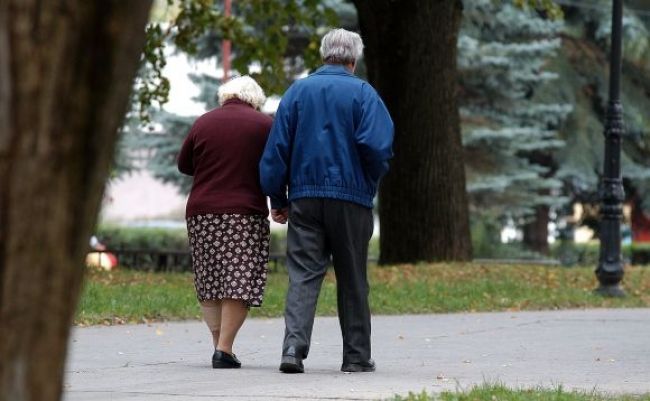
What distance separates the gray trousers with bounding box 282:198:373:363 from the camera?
8.35 meters

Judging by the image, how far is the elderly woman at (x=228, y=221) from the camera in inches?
344

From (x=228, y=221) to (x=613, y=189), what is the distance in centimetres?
910

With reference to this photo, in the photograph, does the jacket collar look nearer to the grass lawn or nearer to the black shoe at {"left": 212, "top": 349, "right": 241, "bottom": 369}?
the black shoe at {"left": 212, "top": 349, "right": 241, "bottom": 369}

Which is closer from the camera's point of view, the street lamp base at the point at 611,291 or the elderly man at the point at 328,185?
the elderly man at the point at 328,185

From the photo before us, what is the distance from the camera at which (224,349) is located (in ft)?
28.7

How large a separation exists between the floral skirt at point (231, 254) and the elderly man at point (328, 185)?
357 millimetres

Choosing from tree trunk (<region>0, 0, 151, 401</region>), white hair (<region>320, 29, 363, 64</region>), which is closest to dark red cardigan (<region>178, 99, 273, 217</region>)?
white hair (<region>320, 29, 363, 64</region>)

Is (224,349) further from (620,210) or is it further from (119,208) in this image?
(119,208)

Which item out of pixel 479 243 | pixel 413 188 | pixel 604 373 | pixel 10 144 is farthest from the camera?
pixel 479 243

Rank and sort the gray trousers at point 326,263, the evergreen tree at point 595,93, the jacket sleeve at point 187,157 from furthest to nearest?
the evergreen tree at point 595,93 → the jacket sleeve at point 187,157 → the gray trousers at point 326,263

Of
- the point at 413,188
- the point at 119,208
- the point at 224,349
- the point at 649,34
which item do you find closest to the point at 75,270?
the point at 224,349

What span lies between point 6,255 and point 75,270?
146 millimetres

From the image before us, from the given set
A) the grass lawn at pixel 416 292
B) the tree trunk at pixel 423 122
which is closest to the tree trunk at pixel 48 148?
the grass lawn at pixel 416 292

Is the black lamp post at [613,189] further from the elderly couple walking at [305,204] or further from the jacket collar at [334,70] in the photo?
the jacket collar at [334,70]
